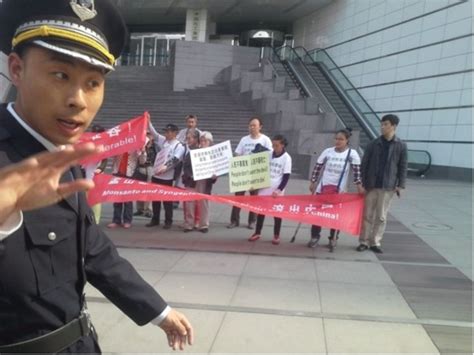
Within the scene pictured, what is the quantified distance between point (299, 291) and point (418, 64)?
46.9ft

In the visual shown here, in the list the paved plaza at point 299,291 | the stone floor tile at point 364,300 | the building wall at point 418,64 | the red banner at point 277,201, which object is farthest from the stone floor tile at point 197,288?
the building wall at point 418,64

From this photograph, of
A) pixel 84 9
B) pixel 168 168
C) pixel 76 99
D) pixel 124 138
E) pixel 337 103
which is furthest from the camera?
pixel 337 103

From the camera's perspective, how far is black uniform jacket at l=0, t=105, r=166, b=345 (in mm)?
1135

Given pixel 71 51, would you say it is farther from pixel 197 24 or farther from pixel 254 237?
pixel 197 24

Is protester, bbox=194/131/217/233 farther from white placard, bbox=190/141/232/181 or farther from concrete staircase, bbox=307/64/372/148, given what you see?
concrete staircase, bbox=307/64/372/148

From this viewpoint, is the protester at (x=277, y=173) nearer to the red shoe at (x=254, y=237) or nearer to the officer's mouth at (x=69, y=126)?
the red shoe at (x=254, y=237)

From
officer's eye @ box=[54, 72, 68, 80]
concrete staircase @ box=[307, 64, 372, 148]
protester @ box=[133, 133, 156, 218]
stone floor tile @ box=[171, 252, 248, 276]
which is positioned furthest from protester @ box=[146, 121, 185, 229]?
concrete staircase @ box=[307, 64, 372, 148]

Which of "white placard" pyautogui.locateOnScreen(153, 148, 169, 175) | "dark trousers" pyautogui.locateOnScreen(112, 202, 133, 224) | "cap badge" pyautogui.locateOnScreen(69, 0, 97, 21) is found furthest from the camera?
"dark trousers" pyautogui.locateOnScreen(112, 202, 133, 224)

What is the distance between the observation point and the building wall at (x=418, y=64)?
14.2 metres

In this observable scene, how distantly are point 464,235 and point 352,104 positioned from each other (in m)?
10.6

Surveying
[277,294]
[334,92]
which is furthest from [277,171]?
[334,92]

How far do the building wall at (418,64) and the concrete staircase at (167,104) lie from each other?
5723 mm

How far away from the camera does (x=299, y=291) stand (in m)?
4.32

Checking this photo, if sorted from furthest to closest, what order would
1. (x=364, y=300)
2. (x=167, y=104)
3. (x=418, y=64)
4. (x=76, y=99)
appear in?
(x=167, y=104), (x=418, y=64), (x=364, y=300), (x=76, y=99)
